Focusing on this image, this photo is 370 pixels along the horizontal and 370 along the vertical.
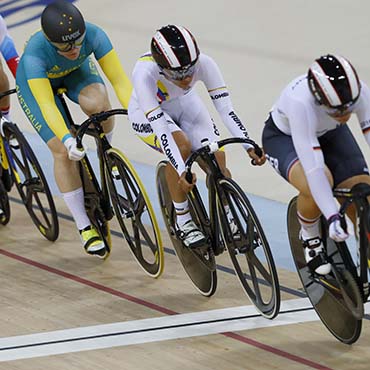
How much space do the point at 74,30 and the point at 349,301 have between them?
6.48ft

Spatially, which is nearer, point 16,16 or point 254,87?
point 254,87

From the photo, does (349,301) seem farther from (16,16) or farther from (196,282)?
(16,16)

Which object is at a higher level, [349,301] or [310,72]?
[310,72]

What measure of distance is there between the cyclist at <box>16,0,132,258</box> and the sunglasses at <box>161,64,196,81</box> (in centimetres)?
73

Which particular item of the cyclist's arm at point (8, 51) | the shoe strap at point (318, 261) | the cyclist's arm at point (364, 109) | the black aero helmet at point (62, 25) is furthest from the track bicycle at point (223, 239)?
the cyclist's arm at point (8, 51)

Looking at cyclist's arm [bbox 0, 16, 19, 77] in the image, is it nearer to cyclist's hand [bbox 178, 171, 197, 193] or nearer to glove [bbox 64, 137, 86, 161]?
glove [bbox 64, 137, 86, 161]

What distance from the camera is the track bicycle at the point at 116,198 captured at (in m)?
5.56

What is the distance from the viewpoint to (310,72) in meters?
4.34

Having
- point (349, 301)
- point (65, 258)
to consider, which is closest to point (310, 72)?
point (349, 301)

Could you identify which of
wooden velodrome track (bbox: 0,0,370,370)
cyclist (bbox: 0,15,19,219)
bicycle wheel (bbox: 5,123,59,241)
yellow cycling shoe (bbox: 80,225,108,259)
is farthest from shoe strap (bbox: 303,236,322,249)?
cyclist (bbox: 0,15,19,219)

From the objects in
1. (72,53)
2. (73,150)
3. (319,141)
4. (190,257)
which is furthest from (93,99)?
(319,141)

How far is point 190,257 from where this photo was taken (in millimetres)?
5598

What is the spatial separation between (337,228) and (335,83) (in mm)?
560

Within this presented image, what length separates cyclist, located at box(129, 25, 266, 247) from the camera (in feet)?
16.3
